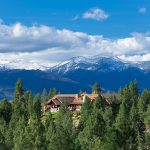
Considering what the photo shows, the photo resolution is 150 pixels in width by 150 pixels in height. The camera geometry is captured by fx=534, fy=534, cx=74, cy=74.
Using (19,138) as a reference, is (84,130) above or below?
above

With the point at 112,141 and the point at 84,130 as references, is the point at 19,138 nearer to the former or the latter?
the point at 84,130

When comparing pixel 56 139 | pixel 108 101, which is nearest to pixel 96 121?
pixel 56 139

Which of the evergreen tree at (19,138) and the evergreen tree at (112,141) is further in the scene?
the evergreen tree at (19,138)

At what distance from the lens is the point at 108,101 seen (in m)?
194

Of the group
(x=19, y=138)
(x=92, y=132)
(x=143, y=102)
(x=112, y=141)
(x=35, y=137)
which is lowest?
(x=19, y=138)

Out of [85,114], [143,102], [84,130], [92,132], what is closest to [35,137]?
[84,130]

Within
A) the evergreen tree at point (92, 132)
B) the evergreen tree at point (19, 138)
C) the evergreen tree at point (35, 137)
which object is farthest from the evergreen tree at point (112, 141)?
the evergreen tree at point (19, 138)

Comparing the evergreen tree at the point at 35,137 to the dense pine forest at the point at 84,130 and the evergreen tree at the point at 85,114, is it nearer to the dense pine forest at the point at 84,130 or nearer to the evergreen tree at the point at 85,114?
the dense pine forest at the point at 84,130

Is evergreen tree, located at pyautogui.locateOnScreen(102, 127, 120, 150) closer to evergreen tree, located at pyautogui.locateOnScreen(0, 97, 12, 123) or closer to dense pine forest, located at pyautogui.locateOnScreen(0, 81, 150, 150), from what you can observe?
dense pine forest, located at pyautogui.locateOnScreen(0, 81, 150, 150)

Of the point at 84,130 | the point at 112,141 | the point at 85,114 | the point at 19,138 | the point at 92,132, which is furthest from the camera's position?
the point at 85,114

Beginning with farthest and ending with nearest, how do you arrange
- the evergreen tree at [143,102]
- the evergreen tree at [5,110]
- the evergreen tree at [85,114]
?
the evergreen tree at [5,110] < the evergreen tree at [143,102] < the evergreen tree at [85,114]

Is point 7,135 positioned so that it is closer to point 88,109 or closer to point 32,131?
point 32,131

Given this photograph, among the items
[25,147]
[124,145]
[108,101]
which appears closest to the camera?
[124,145]

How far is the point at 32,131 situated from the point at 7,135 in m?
16.6
